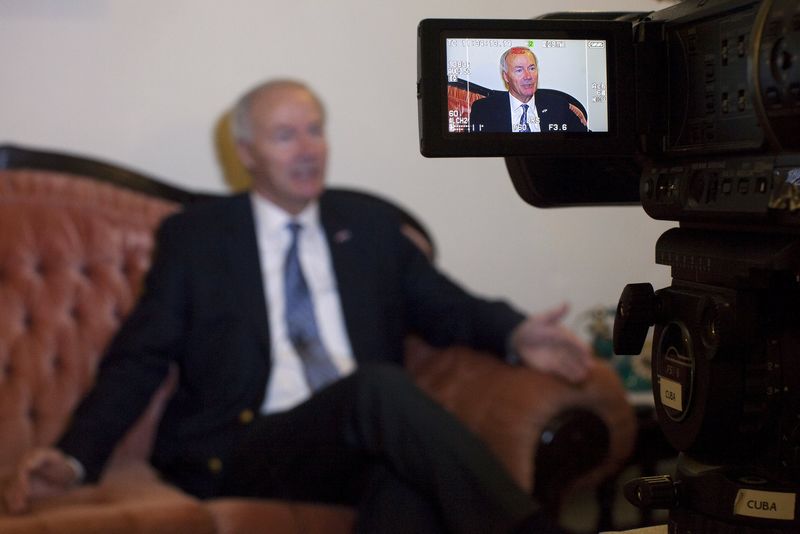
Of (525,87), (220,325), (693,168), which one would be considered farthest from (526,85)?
(220,325)

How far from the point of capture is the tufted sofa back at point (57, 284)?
2113 mm

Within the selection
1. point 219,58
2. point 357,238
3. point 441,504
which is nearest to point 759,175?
point 441,504

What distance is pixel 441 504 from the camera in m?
1.74

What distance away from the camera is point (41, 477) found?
1894 millimetres

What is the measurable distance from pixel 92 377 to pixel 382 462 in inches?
27.3

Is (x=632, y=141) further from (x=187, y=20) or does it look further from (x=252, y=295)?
(x=187, y=20)

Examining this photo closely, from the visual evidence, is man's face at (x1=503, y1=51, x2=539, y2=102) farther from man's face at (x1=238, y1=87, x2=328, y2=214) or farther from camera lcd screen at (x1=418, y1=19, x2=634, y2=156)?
man's face at (x1=238, y1=87, x2=328, y2=214)

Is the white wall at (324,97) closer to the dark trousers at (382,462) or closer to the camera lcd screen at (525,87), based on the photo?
the dark trousers at (382,462)

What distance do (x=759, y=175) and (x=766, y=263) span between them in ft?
0.21

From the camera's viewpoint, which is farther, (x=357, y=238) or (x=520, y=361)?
(x=357, y=238)

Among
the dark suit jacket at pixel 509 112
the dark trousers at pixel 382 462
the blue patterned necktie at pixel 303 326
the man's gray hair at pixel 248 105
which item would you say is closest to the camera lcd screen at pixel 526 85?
the dark suit jacket at pixel 509 112

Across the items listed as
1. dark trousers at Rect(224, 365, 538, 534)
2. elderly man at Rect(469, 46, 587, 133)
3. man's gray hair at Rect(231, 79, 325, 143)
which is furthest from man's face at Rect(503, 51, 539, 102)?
man's gray hair at Rect(231, 79, 325, 143)

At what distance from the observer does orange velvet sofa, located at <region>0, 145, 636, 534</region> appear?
5.98 ft

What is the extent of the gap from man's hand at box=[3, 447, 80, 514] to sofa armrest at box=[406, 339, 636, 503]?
75 cm
